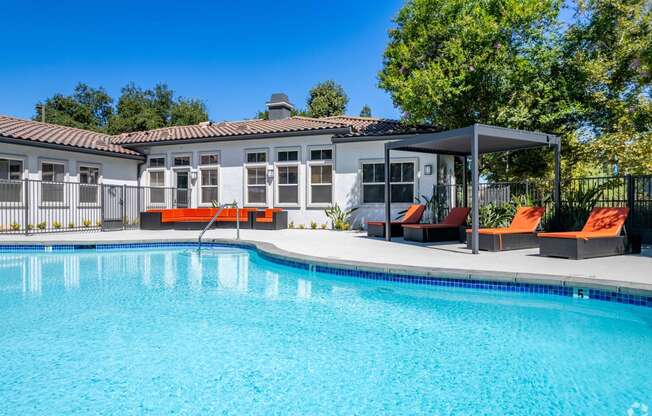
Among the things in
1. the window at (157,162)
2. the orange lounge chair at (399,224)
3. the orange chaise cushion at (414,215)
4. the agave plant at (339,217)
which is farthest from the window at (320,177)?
the window at (157,162)

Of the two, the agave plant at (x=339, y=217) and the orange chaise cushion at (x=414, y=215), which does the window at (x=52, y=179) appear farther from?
the orange chaise cushion at (x=414, y=215)

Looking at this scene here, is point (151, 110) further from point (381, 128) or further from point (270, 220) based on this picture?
point (381, 128)

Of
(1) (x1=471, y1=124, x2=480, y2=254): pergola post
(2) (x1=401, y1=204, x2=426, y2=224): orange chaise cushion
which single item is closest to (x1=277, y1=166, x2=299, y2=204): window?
(2) (x1=401, y1=204, x2=426, y2=224): orange chaise cushion

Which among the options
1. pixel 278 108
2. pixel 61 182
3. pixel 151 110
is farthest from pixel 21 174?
pixel 151 110

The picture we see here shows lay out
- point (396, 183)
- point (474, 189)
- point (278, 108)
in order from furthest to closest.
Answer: point (278, 108) → point (396, 183) → point (474, 189)

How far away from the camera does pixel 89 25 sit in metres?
27.3

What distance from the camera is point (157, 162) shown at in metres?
18.2

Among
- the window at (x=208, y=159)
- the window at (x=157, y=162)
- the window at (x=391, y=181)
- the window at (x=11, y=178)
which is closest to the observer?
the window at (x=11, y=178)

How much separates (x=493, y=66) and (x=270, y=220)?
28.5ft

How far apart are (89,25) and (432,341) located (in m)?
31.0

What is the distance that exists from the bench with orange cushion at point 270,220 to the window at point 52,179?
6960 mm

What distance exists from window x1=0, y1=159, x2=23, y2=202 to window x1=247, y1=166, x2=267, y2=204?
7.54 metres

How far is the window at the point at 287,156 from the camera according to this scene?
16203mm

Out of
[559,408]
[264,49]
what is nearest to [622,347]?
[559,408]
